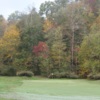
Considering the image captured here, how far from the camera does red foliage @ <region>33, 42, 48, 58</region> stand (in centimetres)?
4312

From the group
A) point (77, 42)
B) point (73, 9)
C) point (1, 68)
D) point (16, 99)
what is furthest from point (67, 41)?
point (16, 99)

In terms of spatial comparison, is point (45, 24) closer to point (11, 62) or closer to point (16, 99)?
point (11, 62)

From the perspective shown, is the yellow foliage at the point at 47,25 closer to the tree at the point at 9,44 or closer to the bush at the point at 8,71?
the tree at the point at 9,44

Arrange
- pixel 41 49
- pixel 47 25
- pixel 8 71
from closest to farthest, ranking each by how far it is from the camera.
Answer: pixel 41 49
pixel 8 71
pixel 47 25

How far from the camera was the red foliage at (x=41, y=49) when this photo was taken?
141ft

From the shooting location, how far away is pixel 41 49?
142ft

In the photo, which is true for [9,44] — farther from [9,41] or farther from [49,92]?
[49,92]

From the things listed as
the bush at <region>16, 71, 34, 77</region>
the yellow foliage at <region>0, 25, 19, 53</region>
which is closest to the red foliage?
the yellow foliage at <region>0, 25, 19, 53</region>

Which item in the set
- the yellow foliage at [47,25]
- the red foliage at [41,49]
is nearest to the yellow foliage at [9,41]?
the red foliage at [41,49]

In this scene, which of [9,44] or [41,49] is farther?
[9,44]

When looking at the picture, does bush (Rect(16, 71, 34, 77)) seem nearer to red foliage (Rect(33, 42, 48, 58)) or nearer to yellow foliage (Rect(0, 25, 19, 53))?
red foliage (Rect(33, 42, 48, 58))

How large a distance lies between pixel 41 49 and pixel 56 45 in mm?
2551

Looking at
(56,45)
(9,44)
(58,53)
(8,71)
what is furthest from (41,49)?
(8,71)

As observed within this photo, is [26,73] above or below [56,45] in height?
below
